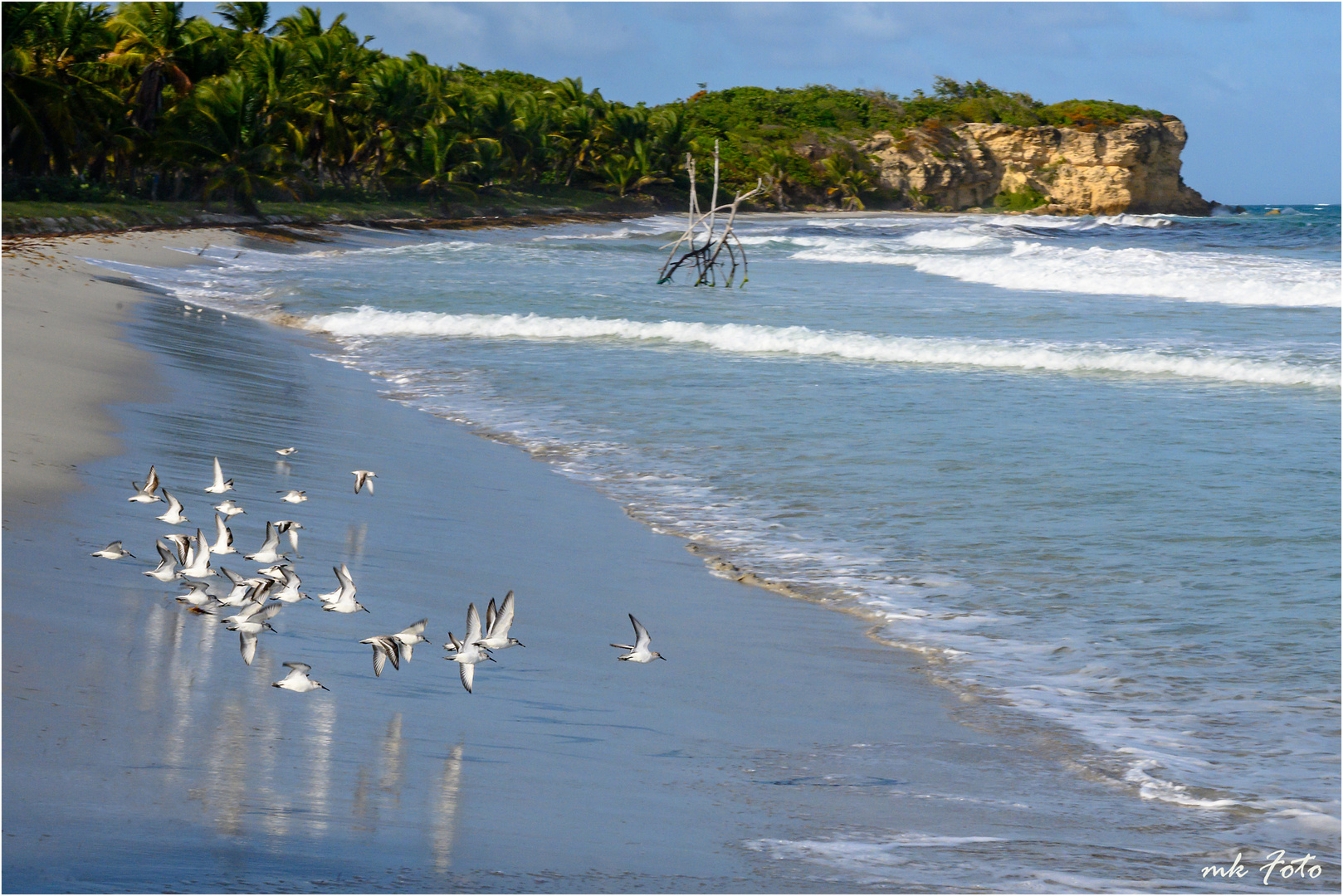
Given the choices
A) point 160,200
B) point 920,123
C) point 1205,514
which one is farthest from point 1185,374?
point 920,123

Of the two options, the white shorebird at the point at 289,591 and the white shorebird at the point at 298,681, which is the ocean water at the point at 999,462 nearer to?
the white shorebird at the point at 298,681

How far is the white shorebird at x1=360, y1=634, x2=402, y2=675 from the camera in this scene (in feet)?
13.1

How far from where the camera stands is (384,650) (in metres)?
4.04

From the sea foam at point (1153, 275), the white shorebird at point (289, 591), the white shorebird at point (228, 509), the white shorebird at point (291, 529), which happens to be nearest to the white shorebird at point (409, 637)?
the white shorebird at point (289, 591)

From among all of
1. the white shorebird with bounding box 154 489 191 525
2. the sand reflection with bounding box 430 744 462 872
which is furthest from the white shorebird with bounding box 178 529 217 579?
the sand reflection with bounding box 430 744 462 872

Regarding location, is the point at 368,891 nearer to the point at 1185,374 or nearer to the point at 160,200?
the point at 1185,374

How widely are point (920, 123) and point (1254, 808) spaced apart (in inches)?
3993

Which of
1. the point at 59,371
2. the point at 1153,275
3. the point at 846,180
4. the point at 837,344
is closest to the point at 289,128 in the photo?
the point at 1153,275

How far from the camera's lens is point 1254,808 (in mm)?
3934

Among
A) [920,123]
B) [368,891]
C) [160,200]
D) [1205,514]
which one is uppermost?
[920,123]

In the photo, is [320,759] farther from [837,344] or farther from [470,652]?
[837,344]

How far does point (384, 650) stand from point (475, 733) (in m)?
0.42

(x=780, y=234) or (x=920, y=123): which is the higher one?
(x=920, y=123)

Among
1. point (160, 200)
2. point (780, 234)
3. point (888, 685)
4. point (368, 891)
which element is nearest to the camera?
point (368, 891)
